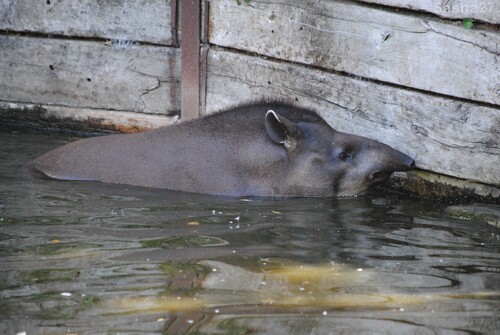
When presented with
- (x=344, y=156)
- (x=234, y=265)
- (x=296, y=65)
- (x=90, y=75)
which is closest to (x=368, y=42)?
(x=296, y=65)

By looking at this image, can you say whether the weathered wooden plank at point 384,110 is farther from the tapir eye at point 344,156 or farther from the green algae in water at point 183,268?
the green algae in water at point 183,268

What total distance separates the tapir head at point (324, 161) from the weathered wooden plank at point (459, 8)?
42.4 inches

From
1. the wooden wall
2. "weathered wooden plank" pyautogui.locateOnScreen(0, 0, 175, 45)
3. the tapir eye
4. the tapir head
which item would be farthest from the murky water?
"weathered wooden plank" pyautogui.locateOnScreen(0, 0, 175, 45)

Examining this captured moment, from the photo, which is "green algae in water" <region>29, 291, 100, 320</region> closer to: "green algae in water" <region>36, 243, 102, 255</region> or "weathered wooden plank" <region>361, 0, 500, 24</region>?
"green algae in water" <region>36, 243, 102, 255</region>

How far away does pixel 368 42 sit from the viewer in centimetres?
737

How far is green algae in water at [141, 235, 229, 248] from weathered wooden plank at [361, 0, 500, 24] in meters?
2.47

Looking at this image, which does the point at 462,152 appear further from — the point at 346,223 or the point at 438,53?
the point at 346,223

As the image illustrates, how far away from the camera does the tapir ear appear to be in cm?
733

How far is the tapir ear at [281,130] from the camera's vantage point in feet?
24.1

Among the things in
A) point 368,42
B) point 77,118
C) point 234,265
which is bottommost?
point 77,118

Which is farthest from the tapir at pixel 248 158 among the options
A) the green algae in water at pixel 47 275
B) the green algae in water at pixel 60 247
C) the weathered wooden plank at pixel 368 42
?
the green algae in water at pixel 47 275

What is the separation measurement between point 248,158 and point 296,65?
922mm

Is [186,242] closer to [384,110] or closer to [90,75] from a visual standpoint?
[384,110]

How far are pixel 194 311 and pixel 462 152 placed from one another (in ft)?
11.3
